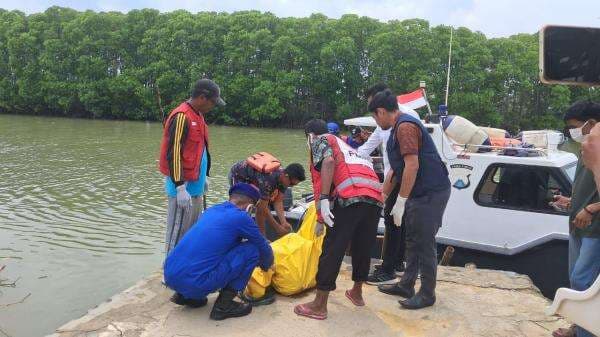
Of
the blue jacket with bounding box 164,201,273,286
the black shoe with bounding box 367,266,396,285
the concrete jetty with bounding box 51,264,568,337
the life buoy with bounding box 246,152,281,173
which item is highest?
the life buoy with bounding box 246,152,281,173

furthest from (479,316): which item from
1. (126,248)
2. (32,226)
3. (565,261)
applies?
(32,226)

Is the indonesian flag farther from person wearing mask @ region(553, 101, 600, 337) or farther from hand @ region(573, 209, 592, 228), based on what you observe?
hand @ region(573, 209, 592, 228)

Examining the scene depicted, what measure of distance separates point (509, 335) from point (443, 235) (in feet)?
7.85

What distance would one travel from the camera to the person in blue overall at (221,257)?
12.8ft

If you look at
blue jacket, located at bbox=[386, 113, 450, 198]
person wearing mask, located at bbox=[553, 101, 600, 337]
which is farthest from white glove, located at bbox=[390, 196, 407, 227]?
person wearing mask, located at bbox=[553, 101, 600, 337]

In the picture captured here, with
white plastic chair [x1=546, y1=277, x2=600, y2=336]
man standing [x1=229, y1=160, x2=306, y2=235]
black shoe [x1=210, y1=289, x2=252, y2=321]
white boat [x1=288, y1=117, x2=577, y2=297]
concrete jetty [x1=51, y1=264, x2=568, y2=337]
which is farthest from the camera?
white boat [x1=288, y1=117, x2=577, y2=297]

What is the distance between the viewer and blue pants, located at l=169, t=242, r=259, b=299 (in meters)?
3.89

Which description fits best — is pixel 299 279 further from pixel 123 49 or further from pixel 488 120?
pixel 123 49

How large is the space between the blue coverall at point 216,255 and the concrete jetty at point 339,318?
0.94 ft

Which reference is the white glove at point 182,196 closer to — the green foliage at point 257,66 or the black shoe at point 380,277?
the black shoe at point 380,277

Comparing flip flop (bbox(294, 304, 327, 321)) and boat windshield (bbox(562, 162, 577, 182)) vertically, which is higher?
boat windshield (bbox(562, 162, 577, 182))

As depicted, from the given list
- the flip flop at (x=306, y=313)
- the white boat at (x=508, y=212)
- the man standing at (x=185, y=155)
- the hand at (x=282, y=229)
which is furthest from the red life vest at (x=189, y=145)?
the white boat at (x=508, y=212)

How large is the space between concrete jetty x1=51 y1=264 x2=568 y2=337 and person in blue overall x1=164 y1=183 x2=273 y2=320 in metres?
0.18

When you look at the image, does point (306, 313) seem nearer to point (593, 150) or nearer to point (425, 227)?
point (425, 227)
